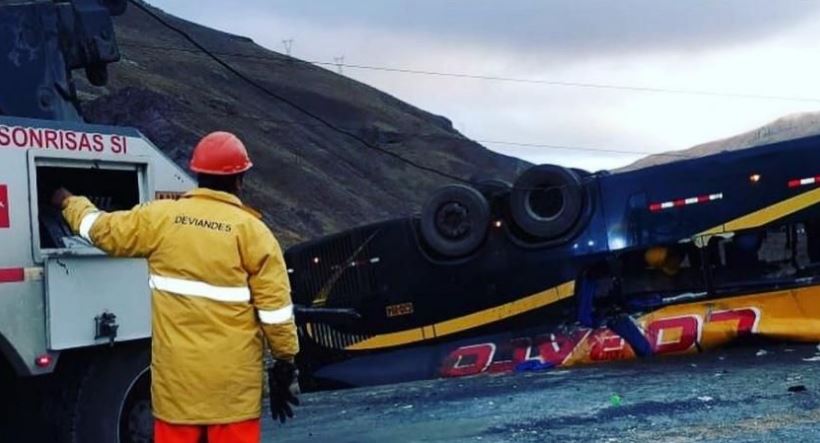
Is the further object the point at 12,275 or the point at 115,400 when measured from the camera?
the point at 115,400

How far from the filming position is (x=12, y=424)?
5.13 m

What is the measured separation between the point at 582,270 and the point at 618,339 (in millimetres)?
696

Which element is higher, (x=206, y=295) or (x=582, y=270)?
(x=582, y=270)

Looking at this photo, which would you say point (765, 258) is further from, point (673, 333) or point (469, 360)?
point (469, 360)

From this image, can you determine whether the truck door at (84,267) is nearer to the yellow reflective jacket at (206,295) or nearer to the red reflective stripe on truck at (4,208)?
the red reflective stripe on truck at (4,208)

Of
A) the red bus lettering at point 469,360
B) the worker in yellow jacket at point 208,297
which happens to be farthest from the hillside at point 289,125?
the worker in yellow jacket at point 208,297

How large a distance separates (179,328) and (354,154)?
155 ft

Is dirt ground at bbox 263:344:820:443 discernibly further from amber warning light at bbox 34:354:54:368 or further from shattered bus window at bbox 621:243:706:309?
amber warning light at bbox 34:354:54:368

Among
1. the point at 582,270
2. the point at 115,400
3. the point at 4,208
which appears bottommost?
the point at 115,400

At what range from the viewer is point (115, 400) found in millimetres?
5180

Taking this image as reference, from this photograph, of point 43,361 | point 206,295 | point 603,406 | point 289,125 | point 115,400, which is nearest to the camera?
point 206,295

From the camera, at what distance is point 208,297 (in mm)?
3941

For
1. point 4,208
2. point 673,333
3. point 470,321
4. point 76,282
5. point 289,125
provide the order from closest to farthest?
point 4,208 → point 76,282 → point 673,333 → point 470,321 → point 289,125

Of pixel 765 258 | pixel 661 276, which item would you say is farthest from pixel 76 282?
pixel 765 258
